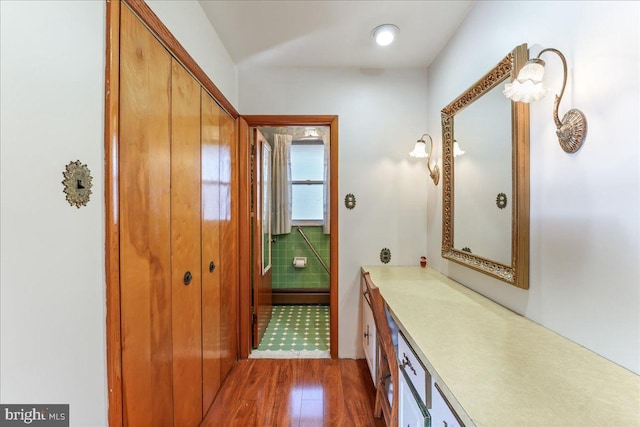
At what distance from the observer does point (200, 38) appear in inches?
61.0

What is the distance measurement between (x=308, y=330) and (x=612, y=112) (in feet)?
9.15

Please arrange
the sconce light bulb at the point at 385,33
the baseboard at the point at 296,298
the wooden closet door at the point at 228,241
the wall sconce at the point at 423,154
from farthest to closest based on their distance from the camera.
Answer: the baseboard at the point at 296,298
the wall sconce at the point at 423,154
the wooden closet door at the point at 228,241
the sconce light bulb at the point at 385,33

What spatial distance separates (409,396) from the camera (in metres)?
1.09

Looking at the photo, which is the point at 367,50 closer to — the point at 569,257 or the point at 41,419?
the point at 569,257

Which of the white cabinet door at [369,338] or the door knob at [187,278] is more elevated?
the door knob at [187,278]

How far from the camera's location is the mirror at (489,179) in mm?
1184

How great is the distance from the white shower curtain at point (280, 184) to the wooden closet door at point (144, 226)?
7.96ft

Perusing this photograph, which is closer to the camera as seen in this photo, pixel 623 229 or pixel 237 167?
pixel 623 229

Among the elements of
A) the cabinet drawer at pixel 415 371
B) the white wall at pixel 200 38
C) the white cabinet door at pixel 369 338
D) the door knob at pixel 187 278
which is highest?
the white wall at pixel 200 38

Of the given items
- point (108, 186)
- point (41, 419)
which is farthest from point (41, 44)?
point (41, 419)

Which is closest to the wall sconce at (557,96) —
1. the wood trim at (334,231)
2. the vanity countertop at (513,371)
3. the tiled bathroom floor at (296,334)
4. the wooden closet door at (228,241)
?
the vanity countertop at (513,371)

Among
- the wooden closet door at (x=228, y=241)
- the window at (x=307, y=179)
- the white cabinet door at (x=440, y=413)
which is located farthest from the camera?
the window at (x=307, y=179)

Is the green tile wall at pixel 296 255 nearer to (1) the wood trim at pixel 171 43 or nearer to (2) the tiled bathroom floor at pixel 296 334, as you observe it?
(2) the tiled bathroom floor at pixel 296 334

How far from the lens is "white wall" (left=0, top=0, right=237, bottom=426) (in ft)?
1.95
